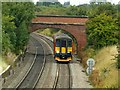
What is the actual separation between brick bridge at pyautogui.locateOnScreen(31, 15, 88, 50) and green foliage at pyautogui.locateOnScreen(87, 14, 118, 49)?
1050 centimetres

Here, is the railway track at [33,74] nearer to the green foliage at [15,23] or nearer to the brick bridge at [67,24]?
the green foliage at [15,23]

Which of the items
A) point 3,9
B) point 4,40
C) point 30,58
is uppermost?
point 3,9

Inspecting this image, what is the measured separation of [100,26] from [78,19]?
42.9 ft

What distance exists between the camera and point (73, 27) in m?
49.8

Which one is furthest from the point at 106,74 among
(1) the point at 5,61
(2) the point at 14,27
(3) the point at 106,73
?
(2) the point at 14,27

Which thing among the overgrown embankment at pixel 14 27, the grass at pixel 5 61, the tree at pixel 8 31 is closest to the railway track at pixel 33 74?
the grass at pixel 5 61

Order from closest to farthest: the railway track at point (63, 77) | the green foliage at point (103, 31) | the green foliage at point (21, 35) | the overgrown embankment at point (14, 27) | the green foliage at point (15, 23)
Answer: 1. the railway track at point (63, 77)
2. the overgrown embankment at point (14, 27)
3. the green foliage at point (15, 23)
4. the green foliage at point (103, 31)
5. the green foliage at point (21, 35)

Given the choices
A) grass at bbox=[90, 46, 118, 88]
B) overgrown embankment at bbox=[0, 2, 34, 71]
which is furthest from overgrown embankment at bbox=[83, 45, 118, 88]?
overgrown embankment at bbox=[0, 2, 34, 71]

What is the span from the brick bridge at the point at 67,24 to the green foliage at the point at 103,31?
34.5ft

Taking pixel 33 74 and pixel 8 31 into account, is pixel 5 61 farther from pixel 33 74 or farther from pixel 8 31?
pixel 8 31

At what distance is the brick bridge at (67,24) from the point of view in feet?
163

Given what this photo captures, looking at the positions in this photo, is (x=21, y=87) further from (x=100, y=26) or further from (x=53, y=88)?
(x=100, y=26)

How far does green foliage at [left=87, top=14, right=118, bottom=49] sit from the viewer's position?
1437 inches

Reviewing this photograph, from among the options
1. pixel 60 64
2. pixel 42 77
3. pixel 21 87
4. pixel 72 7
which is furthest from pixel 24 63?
pixel 72 7
